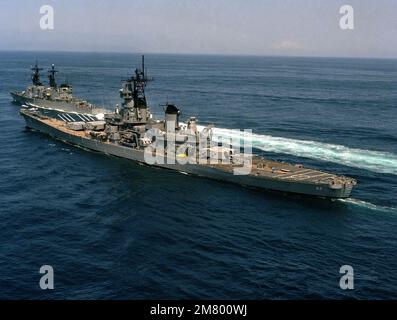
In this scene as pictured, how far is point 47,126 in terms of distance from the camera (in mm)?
90562

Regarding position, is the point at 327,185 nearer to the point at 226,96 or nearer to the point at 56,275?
the point at 56,275

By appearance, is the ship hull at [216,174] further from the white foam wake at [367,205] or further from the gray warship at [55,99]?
the gray warship at [55,99]

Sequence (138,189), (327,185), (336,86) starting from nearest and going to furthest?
1. (327,185)
2. (138,189)
3. (336,86)

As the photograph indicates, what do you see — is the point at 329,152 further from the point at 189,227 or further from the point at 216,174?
the point at 189,227

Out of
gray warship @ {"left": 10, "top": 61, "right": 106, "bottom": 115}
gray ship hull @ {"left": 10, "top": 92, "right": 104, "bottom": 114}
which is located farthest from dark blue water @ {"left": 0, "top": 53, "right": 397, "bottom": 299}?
gray warship @ {"left": 10, "top": 61, "right": 106, "bottom": 115}

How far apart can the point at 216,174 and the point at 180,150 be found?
8.04 meters

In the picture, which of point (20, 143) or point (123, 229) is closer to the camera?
point (123, 229)

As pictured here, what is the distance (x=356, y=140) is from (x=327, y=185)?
31.6 meters

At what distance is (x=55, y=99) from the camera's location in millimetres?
115500

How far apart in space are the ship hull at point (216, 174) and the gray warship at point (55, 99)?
20.8 m

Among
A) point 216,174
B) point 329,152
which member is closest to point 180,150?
point 216,174

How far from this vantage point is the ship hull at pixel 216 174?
56.6 meters

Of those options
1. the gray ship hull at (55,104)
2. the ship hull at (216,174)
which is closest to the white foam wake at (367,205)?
the ship hull at (216,174)
